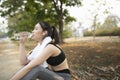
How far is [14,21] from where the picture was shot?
43.3m

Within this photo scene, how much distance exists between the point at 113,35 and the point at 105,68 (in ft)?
62.1

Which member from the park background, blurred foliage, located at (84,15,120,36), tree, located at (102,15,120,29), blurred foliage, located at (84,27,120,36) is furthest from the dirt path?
tree, located at (102,15,120,29)

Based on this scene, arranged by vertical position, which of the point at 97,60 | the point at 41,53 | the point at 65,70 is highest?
the point at 41,53

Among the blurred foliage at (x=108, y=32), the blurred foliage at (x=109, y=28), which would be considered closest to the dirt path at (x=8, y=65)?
the blurred foliage at (x=108, y=32)

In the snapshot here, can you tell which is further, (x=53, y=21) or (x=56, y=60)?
(x=53, y=21)

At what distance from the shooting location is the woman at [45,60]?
4.15 m

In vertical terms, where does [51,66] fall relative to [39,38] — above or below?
below

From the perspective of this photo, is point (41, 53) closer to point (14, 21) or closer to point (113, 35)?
point (113, 35)

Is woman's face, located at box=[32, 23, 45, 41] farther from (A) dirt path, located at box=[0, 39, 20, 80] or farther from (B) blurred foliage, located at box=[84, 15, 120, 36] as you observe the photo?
(B) blurred foliage, located at box=[84, 15, 120, 36]

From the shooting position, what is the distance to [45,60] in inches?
166

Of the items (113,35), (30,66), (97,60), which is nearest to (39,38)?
(30,66)

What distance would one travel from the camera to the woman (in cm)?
415

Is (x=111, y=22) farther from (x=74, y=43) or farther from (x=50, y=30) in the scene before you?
(x=50, y=30)

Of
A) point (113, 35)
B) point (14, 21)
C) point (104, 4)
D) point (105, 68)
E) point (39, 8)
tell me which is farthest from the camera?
point (14, 21)
